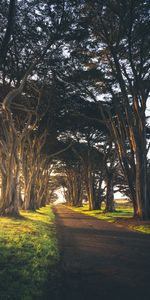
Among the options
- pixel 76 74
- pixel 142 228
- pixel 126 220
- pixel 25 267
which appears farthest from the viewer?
pixel 76 74

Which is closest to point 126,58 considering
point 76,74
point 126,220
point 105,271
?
point 76,74

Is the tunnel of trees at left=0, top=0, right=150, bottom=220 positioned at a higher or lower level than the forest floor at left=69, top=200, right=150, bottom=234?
higher

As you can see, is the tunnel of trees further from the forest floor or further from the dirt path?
the dirt path

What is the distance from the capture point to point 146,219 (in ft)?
66.8

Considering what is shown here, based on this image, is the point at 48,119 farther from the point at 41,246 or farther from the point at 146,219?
the point at 41,246

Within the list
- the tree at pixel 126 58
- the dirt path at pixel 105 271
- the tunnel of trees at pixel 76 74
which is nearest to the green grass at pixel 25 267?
the dirt path at pixel 105 271

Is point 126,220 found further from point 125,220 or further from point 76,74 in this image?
point 76,74

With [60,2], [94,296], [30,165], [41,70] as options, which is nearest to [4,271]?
[94,296]

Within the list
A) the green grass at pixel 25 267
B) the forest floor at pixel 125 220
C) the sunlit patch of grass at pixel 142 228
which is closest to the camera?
the green grass at pixel 25 267

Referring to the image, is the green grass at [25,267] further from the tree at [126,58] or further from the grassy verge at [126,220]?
the tree at [126,58]

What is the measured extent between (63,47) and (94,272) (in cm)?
1634

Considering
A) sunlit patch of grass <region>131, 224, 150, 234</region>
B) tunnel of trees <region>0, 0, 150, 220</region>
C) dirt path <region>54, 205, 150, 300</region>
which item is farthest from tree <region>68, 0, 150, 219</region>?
dirt path <region>54, 205, 150, 300</region>

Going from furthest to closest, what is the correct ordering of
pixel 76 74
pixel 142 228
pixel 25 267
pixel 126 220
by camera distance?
pixel 76 74 → pixel 126 220 → pixel 142 228 → pixel 25 267

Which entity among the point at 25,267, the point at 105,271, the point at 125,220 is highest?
the point at 25,267
